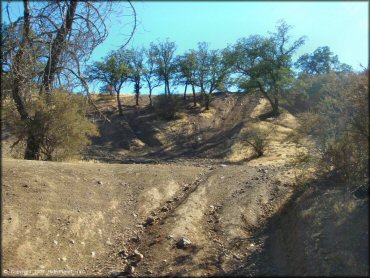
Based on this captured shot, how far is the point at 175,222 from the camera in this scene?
9.58 m

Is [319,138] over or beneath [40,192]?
over

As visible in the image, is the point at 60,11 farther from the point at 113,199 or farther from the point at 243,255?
the point at 243,255

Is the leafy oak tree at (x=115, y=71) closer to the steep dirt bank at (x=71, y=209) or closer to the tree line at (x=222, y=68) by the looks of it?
the tree line at (x=222, y=68)

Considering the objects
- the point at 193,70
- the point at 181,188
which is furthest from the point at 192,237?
the point at 193,70

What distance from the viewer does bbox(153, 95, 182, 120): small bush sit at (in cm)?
4853

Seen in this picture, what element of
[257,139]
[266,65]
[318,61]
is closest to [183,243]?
[257,139]

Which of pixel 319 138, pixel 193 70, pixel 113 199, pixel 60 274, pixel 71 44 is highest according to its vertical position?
pixel 193 70

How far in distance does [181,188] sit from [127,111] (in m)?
40.9

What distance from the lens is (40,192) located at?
33.0 feet

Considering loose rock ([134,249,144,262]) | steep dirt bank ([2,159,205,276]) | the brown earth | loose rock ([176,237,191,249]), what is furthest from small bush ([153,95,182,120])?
loose rock ([134,249,144,262])

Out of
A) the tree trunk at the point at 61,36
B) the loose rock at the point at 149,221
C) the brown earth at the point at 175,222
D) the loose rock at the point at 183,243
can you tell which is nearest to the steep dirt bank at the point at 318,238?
the brown earth at the point at 175,222

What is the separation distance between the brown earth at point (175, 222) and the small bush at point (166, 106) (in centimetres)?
3416

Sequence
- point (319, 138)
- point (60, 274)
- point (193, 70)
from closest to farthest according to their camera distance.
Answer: point (60, 274), point (319, 138), point (193, 70)

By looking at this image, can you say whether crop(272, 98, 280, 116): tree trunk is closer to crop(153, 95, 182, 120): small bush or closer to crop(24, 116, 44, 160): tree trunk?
crop(153, 95, 182, 120): small bush
